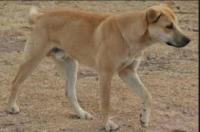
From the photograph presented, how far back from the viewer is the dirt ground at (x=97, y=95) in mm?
6133

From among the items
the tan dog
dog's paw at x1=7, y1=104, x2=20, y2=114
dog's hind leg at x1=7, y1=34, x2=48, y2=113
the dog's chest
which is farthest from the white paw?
dog's paw at x1=7, y1=104, x2=20, y2=114

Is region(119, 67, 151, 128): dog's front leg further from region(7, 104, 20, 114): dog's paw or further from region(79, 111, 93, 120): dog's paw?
region(7, 104, 20, 114): dog's paw

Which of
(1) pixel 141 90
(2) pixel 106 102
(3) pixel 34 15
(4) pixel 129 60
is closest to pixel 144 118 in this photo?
(1) pixel 141 90

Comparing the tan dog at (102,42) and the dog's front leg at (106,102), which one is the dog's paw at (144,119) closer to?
the tan dog at (102,42)

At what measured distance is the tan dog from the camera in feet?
19.2

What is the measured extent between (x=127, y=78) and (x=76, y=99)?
2.13 feet

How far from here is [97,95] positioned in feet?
23.1

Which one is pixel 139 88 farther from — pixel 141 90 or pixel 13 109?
pixel 13 109

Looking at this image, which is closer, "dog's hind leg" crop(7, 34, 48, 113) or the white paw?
the white paw

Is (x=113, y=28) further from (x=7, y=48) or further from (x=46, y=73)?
(x=7, y=48)

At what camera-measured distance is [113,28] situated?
6.00 m

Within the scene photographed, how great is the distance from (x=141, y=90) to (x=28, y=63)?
4.06ft

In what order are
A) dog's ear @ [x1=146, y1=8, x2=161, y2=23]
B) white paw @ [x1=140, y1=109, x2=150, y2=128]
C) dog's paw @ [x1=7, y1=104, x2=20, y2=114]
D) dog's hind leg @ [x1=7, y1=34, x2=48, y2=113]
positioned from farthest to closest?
dog's paw @ [x1=7, y1=104, x2=20, y2=114], dog's hind leg @ [x1=7, y1=34, x2=48, y2=113], white paw @ [x1=140, y1=109, x2=150, y2=128], dog's ear @ [x1=146, y1=8, x2=161, y2=23]

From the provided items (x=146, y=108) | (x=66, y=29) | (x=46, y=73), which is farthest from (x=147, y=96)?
(x=46, y=73)
